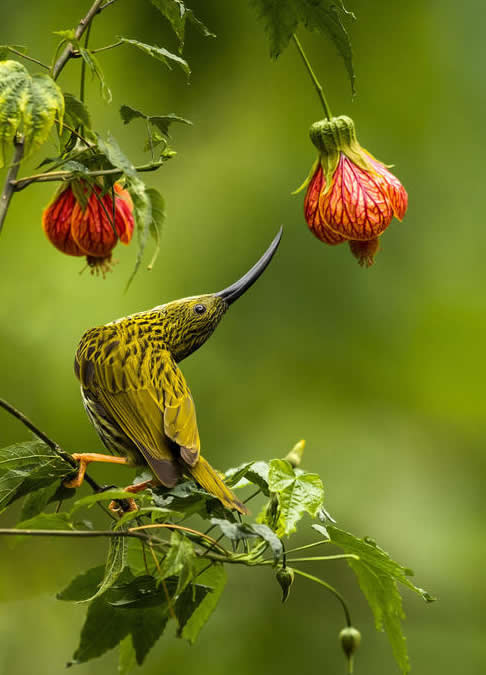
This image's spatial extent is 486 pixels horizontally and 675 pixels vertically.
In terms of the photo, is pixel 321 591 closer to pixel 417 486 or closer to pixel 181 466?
pixel 417 486

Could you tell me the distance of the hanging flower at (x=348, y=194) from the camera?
6.77 ft

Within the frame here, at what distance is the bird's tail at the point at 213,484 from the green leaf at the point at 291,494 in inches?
3.4

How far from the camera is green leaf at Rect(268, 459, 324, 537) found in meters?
1.55

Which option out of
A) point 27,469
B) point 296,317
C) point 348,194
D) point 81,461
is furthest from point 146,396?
point 296,317

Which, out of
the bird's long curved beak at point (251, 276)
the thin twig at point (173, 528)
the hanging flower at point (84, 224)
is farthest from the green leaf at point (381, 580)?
the hanging flower at point (84, 224)

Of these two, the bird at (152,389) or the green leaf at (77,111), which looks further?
the bird at (152,389)

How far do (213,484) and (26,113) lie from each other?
27.3 inches

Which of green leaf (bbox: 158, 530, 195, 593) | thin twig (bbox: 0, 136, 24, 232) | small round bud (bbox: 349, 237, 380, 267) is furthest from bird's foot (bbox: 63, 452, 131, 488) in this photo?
small round bud (bbox: 349, 237, 380, 267)

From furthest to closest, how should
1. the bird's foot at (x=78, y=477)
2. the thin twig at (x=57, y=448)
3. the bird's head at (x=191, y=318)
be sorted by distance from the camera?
the bird's head at (x=191, y=318), the bird's foot at (x=78, y=477), the thin twig at (x=57, y=448)

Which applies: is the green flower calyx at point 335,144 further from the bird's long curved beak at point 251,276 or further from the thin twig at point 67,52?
the thin twig at point 67,52

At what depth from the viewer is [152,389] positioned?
1887 mm

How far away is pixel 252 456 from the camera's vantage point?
4746 mm

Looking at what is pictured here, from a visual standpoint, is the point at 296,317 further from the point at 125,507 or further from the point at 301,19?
the point at 125,507

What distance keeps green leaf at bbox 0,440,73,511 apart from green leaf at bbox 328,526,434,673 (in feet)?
1.60
